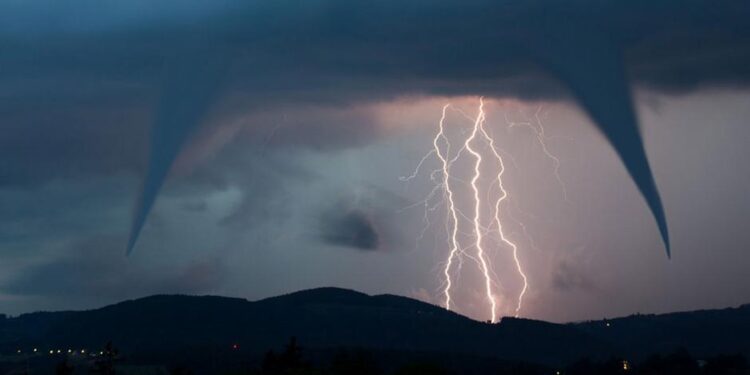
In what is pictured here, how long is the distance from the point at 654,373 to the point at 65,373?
105521 mm

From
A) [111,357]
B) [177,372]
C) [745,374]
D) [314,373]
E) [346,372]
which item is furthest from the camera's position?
[745,374]

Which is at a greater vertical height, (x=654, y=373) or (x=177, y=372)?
(x=654, y=373)

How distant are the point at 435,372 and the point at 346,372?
36.6 ft

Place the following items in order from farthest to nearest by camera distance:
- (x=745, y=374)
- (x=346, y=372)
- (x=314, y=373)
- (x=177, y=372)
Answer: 1. (x=745, y=374)
2. (x=177, y=372)
3. (x=346, y=372)
4. (x=314, y=373)

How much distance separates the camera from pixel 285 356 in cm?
15225

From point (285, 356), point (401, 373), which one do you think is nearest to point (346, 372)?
point (401, 373)

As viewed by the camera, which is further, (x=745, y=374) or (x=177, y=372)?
(x=745, y=374)

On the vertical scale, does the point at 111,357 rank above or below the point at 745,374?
below

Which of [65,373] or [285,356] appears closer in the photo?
[65,373]

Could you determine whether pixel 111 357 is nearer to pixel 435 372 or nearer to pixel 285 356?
pixel 435 372

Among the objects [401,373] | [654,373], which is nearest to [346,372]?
[401,373]

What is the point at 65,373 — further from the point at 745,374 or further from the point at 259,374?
the point at 745,374

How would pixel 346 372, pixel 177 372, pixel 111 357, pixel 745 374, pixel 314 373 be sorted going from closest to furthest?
pixel 111 357
pixel 314 373
pixel 346 372
pixel 177 372
pixel 745 374

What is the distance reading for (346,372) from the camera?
13200 cm
